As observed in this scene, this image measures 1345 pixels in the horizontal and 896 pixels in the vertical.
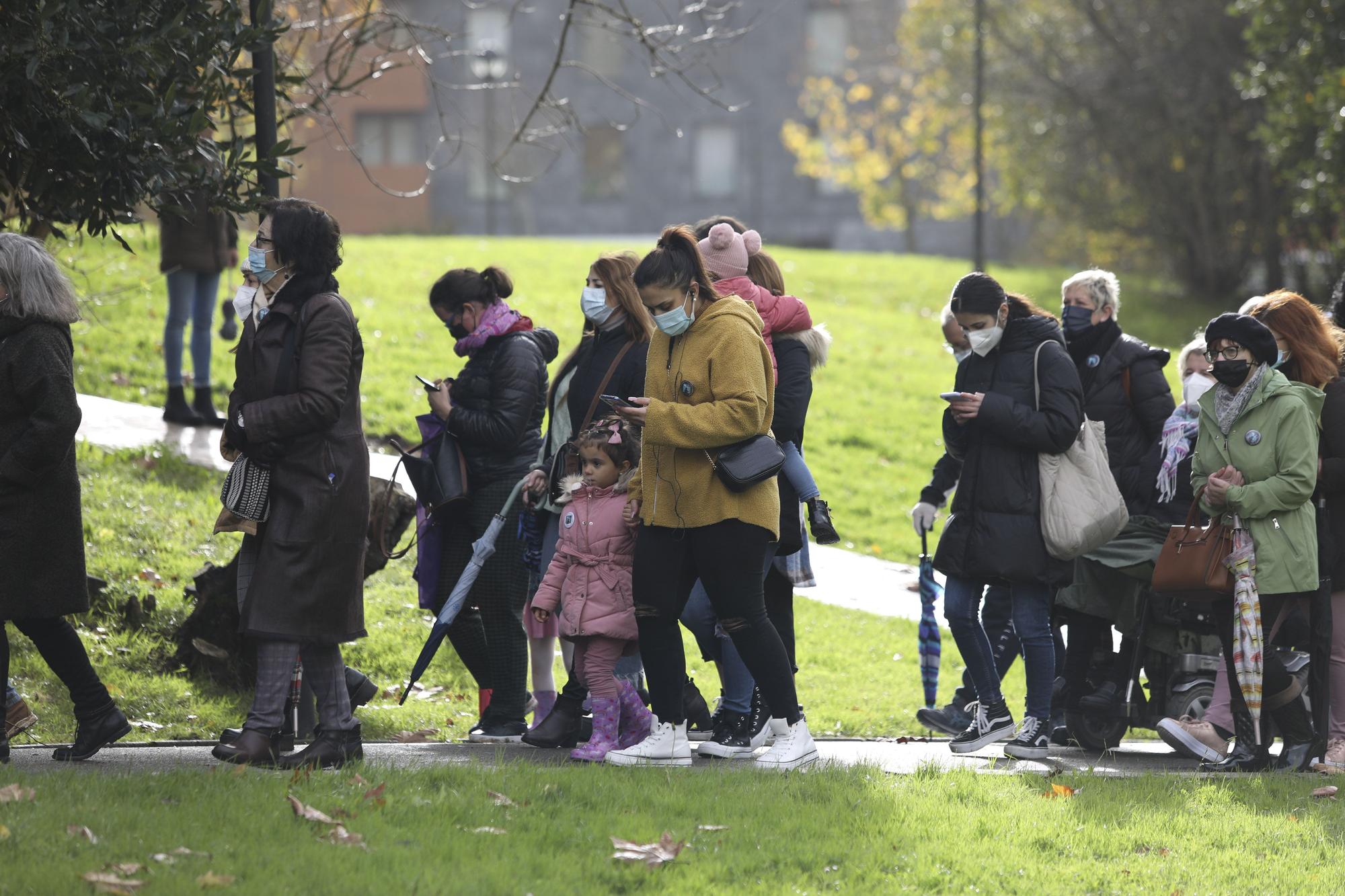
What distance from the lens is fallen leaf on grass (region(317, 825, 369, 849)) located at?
193 inches

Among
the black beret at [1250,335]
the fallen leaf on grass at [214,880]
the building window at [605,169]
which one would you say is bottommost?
the fallen leaf on grass at [214,880]

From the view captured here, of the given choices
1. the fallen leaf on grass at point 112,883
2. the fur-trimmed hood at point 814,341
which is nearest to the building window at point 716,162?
the fur-trimmed hood at point 814,341

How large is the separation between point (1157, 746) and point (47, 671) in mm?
5627

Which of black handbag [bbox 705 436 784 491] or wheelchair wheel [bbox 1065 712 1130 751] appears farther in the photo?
wheelchair wheel [bbox 1065 712 1130 751]

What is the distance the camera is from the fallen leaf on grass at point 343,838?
4906 millimetres

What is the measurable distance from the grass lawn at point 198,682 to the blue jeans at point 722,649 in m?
1.34

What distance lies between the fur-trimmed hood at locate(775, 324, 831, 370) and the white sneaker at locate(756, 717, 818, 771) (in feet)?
5.58

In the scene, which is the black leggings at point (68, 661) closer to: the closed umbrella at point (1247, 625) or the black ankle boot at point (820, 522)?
the black ankle boot at point (820, 522)

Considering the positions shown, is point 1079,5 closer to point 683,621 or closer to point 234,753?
point 683,621

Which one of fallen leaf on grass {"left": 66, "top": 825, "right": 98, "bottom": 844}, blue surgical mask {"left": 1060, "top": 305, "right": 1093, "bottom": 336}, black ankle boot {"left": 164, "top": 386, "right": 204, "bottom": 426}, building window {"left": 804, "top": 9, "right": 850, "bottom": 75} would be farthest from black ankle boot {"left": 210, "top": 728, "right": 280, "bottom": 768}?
building window {"left": 804, "top": 9, "right": 850, "bottom": 75}

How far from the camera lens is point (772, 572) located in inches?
282

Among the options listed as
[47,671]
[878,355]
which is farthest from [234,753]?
[878,355]

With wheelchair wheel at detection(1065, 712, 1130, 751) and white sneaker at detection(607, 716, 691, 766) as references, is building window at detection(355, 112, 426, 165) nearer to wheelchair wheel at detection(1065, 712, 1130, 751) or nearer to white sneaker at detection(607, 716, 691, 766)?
wheelchair wheel at detection(1065, 712, 1130, 751)

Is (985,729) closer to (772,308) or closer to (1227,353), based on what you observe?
(1227,353)
